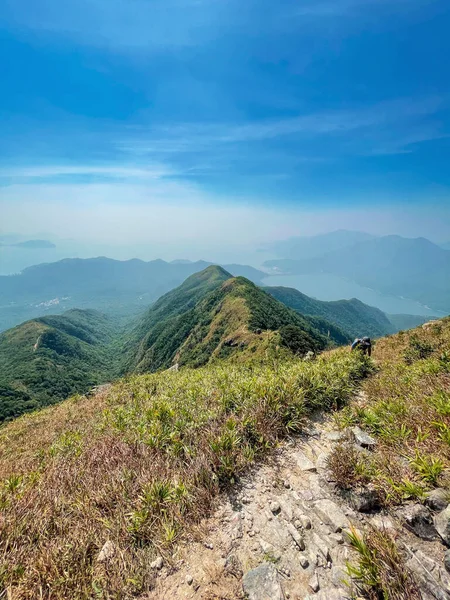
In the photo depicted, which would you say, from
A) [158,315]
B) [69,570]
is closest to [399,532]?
[69,570]

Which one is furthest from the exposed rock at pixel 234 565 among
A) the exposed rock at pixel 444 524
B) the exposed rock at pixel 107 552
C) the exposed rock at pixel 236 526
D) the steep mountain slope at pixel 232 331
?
the steep mountain slope at pixel 232 331

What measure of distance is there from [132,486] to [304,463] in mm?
2896

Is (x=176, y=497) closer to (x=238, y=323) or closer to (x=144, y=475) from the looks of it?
(x=144, y=475)

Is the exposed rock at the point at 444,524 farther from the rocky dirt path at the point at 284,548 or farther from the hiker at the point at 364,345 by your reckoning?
the hiker at the point at 364,345

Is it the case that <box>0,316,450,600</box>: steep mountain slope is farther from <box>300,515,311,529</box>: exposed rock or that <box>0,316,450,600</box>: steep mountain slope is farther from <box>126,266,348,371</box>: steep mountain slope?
<box>126,266,348,371</box>: steep mountain slope

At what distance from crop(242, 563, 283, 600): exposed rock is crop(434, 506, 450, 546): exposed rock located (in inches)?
71.8

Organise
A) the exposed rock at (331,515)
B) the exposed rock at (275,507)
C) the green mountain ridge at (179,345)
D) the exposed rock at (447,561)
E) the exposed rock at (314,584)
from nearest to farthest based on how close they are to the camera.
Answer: the exposed rock at (447,561), the exposed rock at (314,584), the exposed rock at (331,515), the exposed rock at (275,507), the green mountain ridge at (179,345)

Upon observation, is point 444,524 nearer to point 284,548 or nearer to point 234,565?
point 284,548

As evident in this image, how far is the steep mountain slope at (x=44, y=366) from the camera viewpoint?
70.7 meters

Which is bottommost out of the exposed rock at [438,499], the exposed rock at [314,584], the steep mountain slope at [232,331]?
the steep mountain slope at [232,331]

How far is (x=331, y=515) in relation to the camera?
11.8 feet

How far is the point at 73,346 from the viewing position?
485 feet

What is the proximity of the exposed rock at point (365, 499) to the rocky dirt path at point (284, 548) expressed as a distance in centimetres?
5

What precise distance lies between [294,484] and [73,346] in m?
168
